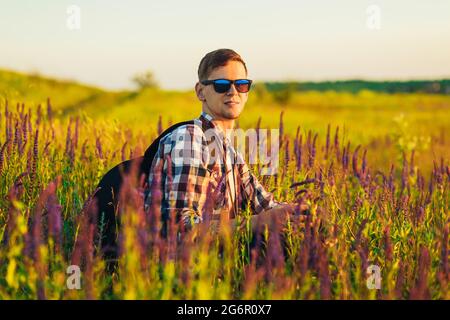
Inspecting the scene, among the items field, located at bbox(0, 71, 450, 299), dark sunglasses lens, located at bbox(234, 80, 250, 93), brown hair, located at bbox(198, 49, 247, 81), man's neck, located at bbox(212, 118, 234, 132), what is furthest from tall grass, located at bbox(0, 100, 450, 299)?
brown hair, located at bbox(198, 49, 247, 81)

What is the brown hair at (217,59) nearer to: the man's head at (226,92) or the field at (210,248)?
the man's head at (226,92)

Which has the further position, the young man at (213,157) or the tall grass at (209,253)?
the young man at (213,157)

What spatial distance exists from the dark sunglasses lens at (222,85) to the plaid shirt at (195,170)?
18 centimetres

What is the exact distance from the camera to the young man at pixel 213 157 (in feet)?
11.1

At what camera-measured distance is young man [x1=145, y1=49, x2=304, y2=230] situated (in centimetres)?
340

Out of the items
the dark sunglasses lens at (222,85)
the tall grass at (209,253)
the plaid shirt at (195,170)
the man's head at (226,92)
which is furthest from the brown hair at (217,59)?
the tall grass at (209,253)

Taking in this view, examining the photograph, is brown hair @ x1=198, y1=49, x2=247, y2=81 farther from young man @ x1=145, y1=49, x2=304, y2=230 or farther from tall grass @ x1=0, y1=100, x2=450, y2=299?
tall grass @ x1=0, y1=100, x2=450, y2=299

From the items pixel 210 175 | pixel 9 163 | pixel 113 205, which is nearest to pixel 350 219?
pixel 210 175

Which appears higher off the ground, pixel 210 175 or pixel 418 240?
pixel 210 175

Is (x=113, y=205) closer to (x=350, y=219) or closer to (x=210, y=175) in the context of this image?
(x=210, y=175)

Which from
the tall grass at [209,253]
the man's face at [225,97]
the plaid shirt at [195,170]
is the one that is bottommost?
the tall grass at [209,253]

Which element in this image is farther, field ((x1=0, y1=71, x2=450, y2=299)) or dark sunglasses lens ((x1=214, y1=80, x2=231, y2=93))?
dark sunglasses lens ((x1=214, y1=80, x2=231, y2=93))
